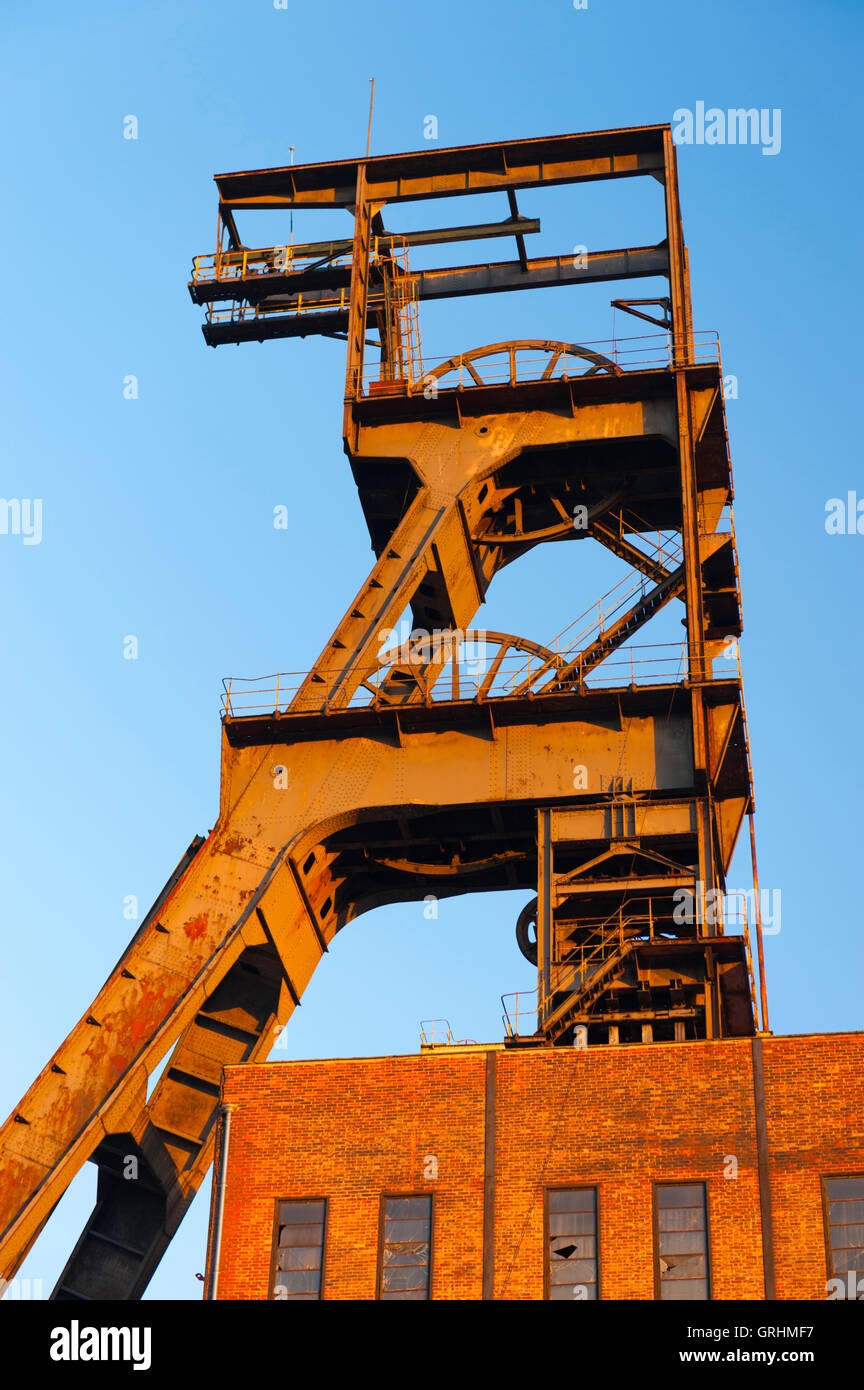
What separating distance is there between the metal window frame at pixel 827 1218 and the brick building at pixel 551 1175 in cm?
2

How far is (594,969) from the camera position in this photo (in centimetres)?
2753

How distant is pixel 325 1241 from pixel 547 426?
46.2 feet

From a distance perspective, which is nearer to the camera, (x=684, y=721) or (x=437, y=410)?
(x=684, y=721)

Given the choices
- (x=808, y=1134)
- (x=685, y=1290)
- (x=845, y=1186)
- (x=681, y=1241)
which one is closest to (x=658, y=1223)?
(x=681, y=1241)

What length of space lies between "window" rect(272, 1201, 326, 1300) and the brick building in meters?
0.02

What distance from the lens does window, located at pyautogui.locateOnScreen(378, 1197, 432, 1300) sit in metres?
23.5

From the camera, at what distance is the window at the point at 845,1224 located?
2252 centimetres

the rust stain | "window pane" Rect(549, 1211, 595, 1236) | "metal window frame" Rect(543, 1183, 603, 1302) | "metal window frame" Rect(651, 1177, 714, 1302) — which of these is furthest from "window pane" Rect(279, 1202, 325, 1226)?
the rust stain

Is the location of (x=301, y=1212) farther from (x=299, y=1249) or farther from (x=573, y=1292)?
(x=573, y=1292)

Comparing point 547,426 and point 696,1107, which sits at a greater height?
point 547,426
